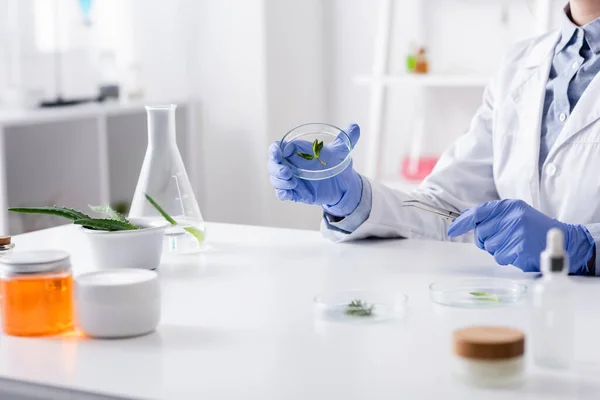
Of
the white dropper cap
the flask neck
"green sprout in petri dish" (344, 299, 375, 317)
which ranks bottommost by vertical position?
"green sprout in petri dish" (344, 299, 375, 317)

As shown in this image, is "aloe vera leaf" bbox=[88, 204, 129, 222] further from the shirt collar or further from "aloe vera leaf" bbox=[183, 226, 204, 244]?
the shirt collar

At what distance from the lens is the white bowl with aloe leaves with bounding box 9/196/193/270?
1.34 meters

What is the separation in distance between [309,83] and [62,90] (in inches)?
41.4

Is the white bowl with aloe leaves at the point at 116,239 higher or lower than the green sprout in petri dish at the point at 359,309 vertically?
higher

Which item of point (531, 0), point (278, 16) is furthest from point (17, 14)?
point (531, 0)

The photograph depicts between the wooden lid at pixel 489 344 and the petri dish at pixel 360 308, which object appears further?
the petri dish at pixel 360 308

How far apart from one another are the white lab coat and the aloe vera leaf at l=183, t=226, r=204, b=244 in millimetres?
238

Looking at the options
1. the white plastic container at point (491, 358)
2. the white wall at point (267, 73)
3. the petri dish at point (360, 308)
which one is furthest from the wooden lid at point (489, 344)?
the white wall at point (267, 73)

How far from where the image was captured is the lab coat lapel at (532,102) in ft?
5.85

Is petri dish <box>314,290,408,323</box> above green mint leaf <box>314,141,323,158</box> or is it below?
below

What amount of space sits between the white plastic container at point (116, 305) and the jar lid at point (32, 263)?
30 mm

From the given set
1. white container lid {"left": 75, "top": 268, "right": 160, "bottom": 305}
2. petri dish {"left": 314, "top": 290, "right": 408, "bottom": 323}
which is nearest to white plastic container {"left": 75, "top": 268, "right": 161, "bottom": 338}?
white container lid {"left": 75, "top": 268, "right": 160, "bottom": 305}

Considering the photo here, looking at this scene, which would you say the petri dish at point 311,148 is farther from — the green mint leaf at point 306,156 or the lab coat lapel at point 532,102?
the lab coat lapel at point 532,102

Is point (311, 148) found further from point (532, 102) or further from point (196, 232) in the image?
point (532, 102)
